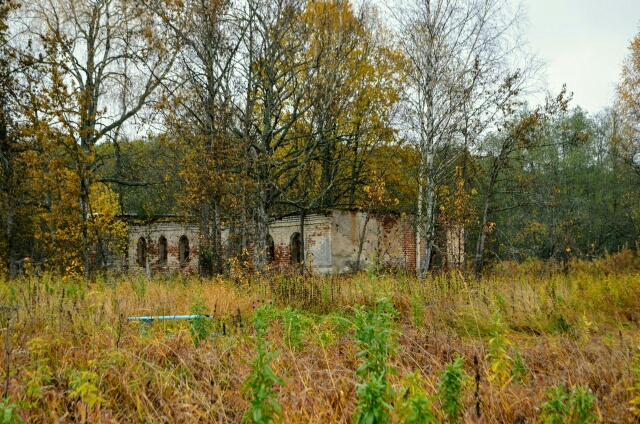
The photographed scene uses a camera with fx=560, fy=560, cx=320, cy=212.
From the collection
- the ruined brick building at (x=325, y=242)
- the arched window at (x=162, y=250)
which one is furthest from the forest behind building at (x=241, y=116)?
the arched window at (x=162, y=250)

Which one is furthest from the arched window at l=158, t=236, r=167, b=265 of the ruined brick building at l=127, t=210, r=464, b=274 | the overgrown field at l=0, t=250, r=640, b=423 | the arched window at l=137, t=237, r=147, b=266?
the overgrown field at l=0, t=250, r=640, b=423

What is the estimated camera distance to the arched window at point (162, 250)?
29.6 metres

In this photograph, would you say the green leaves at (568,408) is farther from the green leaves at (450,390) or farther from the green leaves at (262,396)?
the green leaves at (262,396)

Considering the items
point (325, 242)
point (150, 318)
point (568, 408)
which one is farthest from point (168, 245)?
point (568, 408)

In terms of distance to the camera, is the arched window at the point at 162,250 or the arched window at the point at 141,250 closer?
the arched window at the point at 162,250

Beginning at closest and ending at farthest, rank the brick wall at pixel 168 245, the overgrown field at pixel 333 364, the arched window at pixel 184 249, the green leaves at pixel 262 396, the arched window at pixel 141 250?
1. the green leaves at pixel 262 396
2. the overgrown field at pixel 333 364
3. the brick wall at pixel 168 245
4. the arched window at pixel 184 249
5. the arched window at pixel 141 250

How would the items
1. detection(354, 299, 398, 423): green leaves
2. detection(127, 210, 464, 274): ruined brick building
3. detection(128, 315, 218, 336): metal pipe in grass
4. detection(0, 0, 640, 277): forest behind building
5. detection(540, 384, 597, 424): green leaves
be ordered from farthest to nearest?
detection(127, 210, 464, 274): ruined brick building
detection(0, 0, 640, 277): forest behind building
detection(128, 315, 218, 336): metal pipe in grass
detection(540, 384, 597, 424): green leaves
detection(354, 299, 398, 423): green leaves

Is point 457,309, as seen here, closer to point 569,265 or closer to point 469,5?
point 569,265

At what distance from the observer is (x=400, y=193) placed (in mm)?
26891

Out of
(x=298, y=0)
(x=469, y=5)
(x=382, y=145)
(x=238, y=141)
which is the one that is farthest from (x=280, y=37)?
(x=382, y=145)

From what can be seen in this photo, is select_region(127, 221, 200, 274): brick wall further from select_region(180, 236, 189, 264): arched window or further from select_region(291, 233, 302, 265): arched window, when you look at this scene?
select_region(291, 233, 302, 265): arched window

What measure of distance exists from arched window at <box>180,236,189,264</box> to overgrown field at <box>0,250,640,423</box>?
19.6 metres

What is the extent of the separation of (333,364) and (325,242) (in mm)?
17072

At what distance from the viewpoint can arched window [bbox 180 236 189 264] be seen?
2866 cm
